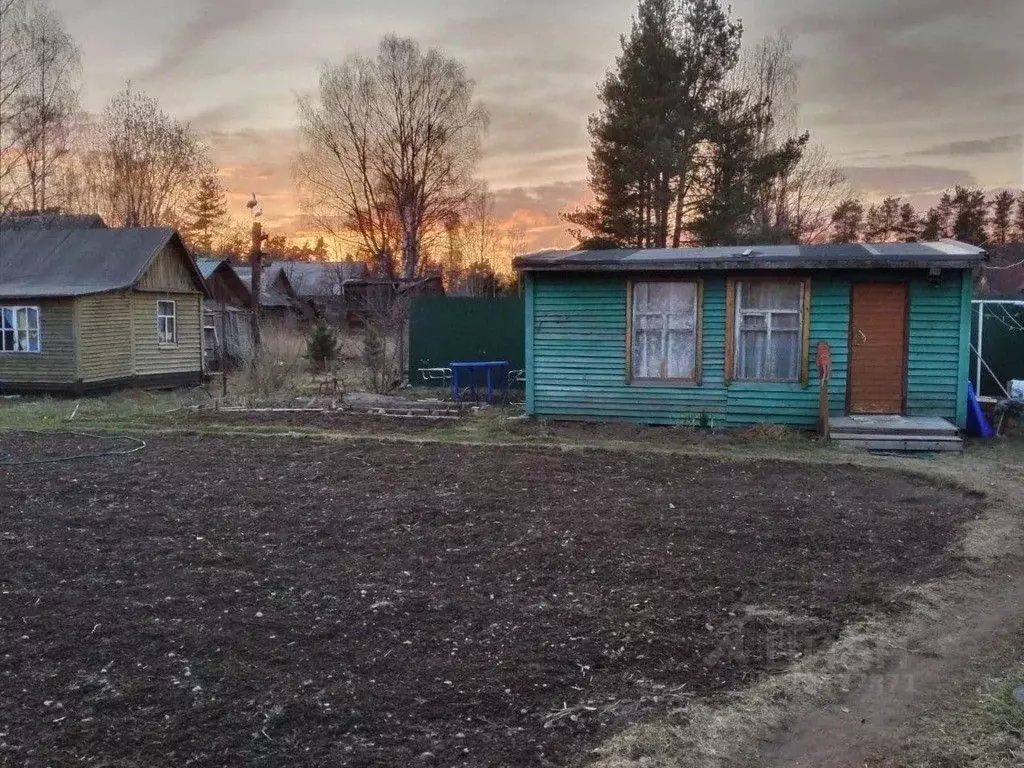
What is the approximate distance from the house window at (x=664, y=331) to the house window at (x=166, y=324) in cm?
1200

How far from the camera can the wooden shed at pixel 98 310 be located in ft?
54.1

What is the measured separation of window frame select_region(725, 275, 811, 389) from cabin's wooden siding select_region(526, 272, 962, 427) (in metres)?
0.06

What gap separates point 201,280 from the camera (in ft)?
65.7

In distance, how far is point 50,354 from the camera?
16.5 metres

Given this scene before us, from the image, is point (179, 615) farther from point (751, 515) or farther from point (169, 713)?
point (751, 515)

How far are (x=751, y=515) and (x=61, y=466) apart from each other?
716 centimetres

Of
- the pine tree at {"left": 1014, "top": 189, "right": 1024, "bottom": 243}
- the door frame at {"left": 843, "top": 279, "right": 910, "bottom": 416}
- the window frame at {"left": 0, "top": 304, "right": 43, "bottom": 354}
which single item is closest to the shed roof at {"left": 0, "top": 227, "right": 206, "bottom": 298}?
the window frame at {"left": 0, "top": 304, "right": 43, "bottom": 354}

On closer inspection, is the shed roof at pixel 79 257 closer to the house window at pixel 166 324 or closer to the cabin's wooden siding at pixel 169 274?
the cabin's wooden siding at pixel 169 274

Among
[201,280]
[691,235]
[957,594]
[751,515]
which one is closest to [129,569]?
[751,515]

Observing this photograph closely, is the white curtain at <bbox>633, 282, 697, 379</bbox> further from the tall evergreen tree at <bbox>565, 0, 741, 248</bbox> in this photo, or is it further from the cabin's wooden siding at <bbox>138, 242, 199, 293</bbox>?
the tall evergreen tree at <bbox>565, 0, 741, 248</bbox>

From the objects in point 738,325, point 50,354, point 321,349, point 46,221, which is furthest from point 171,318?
point 738,325

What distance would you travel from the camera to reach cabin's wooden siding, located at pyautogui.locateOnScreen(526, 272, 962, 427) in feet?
35.4

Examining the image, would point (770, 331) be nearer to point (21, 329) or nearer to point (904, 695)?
point (904, 695)

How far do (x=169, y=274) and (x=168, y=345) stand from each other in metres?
1.64
